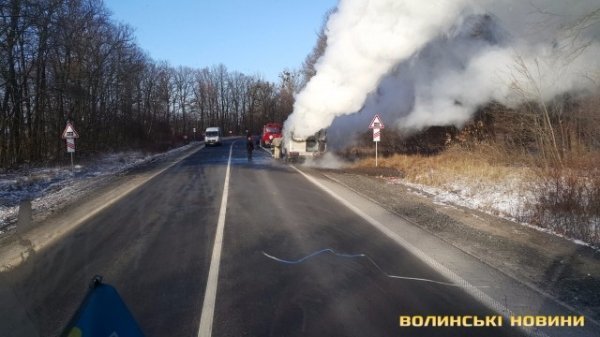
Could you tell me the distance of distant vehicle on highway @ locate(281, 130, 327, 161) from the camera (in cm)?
2547

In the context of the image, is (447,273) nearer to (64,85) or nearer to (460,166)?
(460,166)

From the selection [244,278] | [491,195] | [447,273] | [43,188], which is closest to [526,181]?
[491,195]

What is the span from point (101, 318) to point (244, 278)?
3187 millimetres

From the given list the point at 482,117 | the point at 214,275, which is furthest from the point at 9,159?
the point at 214,275

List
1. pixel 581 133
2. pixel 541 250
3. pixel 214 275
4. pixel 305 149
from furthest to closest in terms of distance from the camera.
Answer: pixel 305 149 < pixel 581 133 < pixel 541 250 < pixel 214 275

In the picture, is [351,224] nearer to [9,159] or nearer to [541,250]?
[541,250]

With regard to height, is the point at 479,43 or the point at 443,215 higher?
the point at 479,43

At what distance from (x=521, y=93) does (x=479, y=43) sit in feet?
8.60

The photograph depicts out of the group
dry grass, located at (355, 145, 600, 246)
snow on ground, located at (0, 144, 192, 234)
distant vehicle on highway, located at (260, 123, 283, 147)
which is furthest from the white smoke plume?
distant vehicle on highway, located at (260, 123, 283, 147)

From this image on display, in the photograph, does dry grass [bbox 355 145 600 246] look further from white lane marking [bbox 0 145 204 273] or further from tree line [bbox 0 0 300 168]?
tree line [bbox 0 0 300 168]

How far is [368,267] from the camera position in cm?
670

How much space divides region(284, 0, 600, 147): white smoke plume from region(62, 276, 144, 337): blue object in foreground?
40.0ft

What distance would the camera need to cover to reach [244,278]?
246 inches

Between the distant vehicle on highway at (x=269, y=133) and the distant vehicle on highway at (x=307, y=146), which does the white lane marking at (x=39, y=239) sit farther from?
the distant vehicle on highway at (x=269, y=133)
